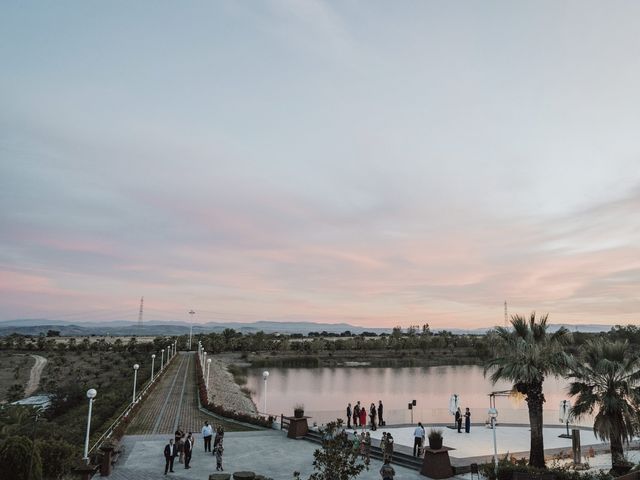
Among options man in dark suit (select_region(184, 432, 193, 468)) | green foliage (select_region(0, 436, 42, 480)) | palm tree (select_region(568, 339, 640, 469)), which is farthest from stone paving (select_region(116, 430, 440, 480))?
palm tree (select_region(568, 339, 640, 469))

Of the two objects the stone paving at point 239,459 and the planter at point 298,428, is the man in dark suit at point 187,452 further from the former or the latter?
the planter at point 298,428

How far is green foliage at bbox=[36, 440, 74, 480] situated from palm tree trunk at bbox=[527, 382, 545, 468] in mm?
16840

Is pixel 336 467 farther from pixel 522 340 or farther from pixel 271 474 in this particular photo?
pixel 522 340

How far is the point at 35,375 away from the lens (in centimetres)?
7456

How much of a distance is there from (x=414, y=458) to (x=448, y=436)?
21.6 ft

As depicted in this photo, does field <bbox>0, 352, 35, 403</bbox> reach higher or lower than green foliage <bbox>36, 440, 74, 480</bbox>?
lower

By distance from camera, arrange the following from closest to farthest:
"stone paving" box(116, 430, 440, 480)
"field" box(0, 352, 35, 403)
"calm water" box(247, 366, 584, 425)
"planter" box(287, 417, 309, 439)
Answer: "stone paving" box(116, 430, 440, 480)
"planter" box(287, 417, 309, 439)
"calm water" box(247, 366, 584, 425)
"field" box(0, 352, 35, 403)

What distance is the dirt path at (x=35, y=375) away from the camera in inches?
2422

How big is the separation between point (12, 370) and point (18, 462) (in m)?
75.0

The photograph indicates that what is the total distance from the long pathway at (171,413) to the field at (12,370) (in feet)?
68.9

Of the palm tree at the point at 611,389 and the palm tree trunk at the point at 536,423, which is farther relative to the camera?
the palm tree trunk at the point at 536,423

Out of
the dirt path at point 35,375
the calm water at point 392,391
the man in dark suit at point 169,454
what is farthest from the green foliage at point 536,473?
the dirt path at point 35,375

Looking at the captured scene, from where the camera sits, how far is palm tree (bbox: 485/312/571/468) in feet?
62.2

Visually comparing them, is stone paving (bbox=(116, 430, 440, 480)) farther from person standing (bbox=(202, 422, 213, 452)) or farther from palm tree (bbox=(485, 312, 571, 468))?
palm tree (bbox=(485, 312, 571, 468))
